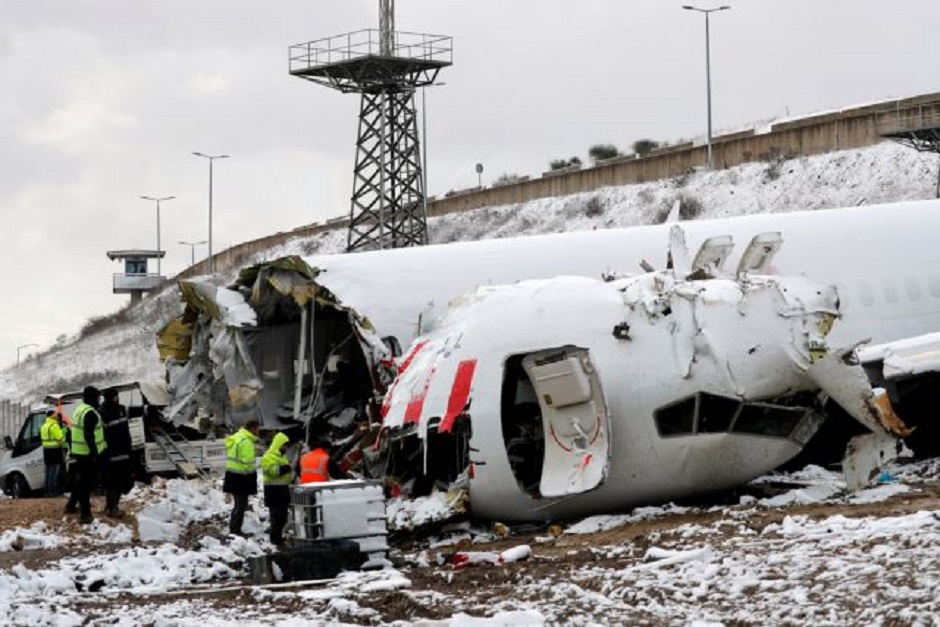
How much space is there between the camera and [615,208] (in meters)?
86.7

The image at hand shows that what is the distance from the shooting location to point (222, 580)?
63.7ft

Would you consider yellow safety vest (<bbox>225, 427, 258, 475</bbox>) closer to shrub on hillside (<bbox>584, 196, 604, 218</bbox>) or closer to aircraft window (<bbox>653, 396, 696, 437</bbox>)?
aircraft window (<bbox>653, 396, 696, 437</bbox>)

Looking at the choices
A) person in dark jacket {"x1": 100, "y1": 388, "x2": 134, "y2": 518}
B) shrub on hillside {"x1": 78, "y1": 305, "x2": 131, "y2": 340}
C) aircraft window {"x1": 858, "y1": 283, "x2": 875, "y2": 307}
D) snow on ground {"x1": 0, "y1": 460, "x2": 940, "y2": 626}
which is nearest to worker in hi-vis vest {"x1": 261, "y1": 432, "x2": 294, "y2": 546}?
snow on ground {"x1": 0, "y1": 460, "x2": 940, "y2": 626}

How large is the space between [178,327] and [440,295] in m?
6.15

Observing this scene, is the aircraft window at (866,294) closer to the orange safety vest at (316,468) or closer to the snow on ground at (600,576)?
the snow on ground at (600,576)

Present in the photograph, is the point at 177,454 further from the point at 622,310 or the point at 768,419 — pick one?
the point at 768,419

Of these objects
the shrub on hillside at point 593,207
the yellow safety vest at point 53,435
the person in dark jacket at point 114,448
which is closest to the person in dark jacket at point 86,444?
the person in dark jacket at point 114,448

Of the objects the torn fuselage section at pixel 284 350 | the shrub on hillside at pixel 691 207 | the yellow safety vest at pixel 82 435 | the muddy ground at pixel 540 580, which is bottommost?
the muddy ground at pixel 540 580

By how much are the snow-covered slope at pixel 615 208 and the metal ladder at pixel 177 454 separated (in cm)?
3664

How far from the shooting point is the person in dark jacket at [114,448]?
80.1 ft

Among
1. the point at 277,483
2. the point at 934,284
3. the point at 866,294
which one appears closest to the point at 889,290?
the point at 866,294

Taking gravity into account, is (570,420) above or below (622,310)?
below

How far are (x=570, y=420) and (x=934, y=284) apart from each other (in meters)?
8.22

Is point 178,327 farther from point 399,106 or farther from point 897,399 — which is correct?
point 399,106
